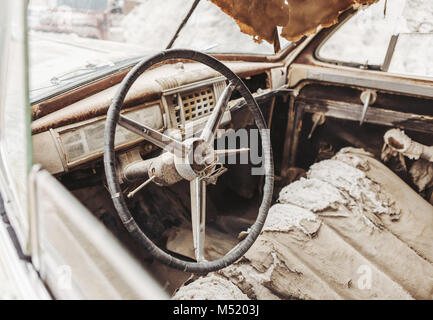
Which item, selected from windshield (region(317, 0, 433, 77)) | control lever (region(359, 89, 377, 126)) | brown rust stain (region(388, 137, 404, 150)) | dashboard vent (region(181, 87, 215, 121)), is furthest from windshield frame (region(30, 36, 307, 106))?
brown rust stain (region(388, 137, 404, 150))

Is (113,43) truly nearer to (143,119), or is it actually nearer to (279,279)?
(143,119)

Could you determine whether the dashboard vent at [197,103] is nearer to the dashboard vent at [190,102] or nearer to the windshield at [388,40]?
the dashboard vent at [190,102]

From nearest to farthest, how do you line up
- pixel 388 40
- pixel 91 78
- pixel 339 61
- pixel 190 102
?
pixel 91 78 < pixel 190 102 < pixel 388 40 < pixel 339 61

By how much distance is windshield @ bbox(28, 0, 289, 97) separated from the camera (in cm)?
168

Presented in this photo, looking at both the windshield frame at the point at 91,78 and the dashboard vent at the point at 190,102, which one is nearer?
the windshield frame at the point at 91,78

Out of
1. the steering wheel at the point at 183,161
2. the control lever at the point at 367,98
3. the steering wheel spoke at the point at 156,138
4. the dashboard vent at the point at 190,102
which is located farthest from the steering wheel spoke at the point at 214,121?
the control lever at the point at 367,98

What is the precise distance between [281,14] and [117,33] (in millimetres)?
1342

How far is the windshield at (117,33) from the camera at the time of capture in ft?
5.52

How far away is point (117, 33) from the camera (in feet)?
7.63

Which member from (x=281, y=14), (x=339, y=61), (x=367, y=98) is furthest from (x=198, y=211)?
(x=339, y=61)

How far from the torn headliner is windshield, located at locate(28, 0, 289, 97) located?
1.56ft

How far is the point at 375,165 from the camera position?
2.02 m

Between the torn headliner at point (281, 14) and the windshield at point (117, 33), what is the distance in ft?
1.56

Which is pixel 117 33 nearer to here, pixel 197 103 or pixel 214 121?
pixel 197 103
